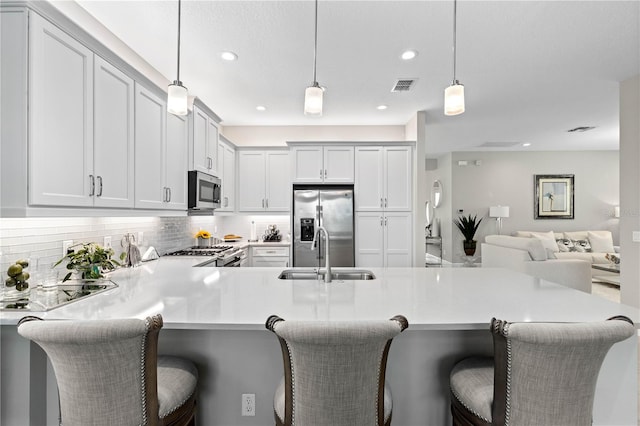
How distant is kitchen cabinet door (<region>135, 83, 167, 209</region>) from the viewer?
2.37 metres

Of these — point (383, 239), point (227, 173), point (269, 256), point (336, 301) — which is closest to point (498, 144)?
point (383, 239)

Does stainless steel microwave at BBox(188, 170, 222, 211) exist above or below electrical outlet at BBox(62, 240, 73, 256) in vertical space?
above

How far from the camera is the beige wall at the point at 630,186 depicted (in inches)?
140

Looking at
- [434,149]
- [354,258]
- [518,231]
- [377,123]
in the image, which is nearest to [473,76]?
[377,123]

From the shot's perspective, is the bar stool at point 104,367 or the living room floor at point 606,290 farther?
the living room floor at point 606,290

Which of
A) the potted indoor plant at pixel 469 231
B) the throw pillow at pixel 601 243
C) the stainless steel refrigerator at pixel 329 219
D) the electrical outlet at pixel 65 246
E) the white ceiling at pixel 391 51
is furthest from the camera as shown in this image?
the potted indoor plant at pixel 469 231

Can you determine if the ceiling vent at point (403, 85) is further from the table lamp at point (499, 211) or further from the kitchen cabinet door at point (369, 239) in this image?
the table lamp at point (499, 211)

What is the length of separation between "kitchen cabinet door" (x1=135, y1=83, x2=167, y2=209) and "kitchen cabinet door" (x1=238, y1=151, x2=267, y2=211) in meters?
2.42

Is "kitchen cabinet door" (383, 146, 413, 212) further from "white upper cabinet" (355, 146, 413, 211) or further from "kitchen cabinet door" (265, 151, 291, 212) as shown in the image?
"kitchen cabinet door" (265, 151, 291, 212)

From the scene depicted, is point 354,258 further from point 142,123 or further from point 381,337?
point 381,337

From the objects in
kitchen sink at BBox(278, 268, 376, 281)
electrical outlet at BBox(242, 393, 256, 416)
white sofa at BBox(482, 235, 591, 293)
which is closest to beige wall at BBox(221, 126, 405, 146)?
white sofa at BBox(482, 235, 591, 293)

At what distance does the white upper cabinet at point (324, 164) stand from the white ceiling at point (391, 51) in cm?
54

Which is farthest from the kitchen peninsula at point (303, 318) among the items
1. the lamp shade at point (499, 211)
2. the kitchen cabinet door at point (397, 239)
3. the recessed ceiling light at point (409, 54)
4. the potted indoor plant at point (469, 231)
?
the lamp shade at point (499, 211)

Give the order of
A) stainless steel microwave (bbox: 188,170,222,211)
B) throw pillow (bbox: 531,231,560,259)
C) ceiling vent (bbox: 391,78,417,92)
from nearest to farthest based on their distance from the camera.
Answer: stainless steel microwave (bbox: 188,170,222,211)
ceiling vent (bbox: 391,78,417,92)
throw pillow (bbox: 531,231,560,259)
